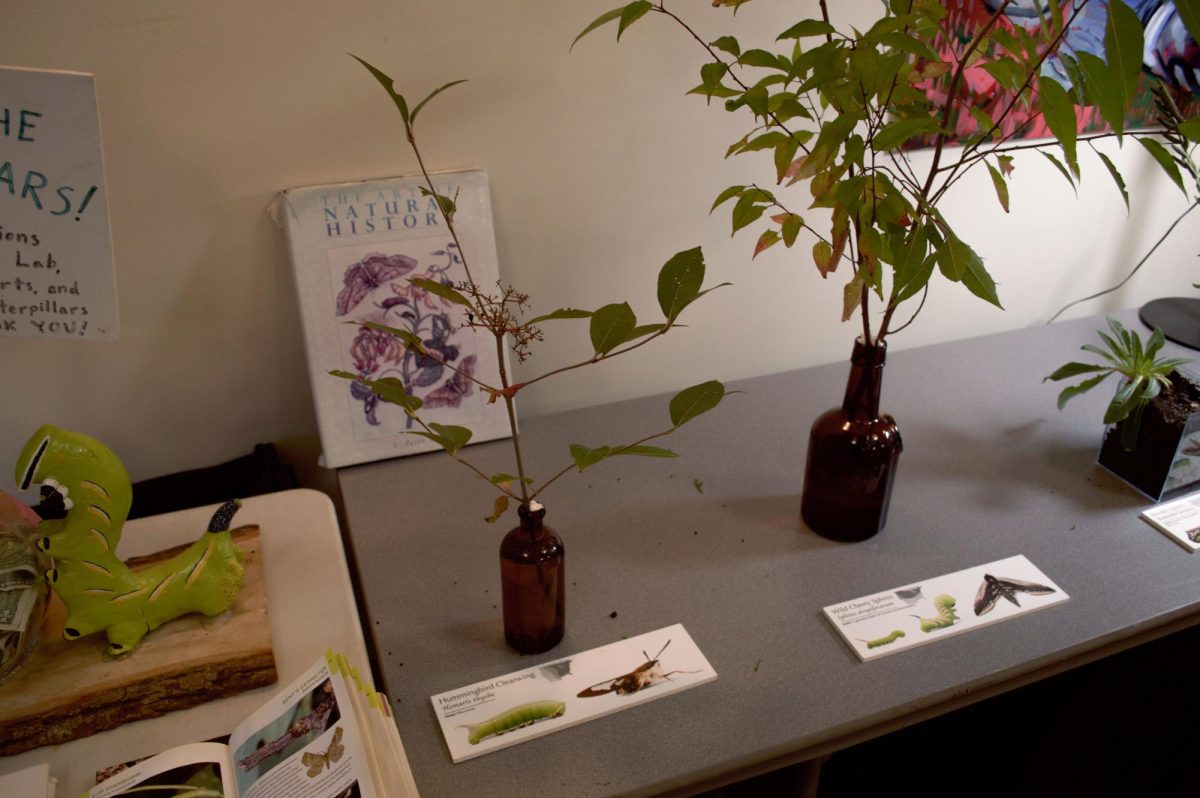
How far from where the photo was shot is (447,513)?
114 centimetres

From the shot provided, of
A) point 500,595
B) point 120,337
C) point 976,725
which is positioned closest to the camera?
point 500,595

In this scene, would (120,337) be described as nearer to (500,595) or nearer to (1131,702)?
(500,595)

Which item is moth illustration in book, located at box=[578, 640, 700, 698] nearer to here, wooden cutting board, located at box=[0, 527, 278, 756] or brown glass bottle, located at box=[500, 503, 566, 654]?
brown glass bottle, located at box=[500, 503, 566, 654]

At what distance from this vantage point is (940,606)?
3.27 feet

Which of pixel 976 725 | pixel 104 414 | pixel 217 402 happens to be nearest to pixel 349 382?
pixel 217 402

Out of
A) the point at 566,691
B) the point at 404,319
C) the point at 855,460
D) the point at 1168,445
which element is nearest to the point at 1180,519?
the point at 1168,445

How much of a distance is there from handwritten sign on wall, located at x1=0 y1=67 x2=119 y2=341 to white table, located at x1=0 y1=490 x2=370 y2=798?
Result: 0.88 feet

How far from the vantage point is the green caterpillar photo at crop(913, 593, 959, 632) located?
0.97m

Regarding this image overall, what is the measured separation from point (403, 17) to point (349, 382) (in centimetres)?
47

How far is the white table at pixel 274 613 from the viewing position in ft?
2.65

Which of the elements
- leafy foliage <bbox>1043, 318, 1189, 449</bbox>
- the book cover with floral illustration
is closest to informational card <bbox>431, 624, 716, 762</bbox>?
the book cover with floral illustration

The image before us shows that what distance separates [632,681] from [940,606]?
0.37m

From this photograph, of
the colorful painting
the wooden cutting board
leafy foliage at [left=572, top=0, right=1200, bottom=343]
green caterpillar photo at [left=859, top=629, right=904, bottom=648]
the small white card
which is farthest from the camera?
the colorful painting

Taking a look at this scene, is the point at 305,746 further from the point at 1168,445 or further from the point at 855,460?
the point at 1168,445
